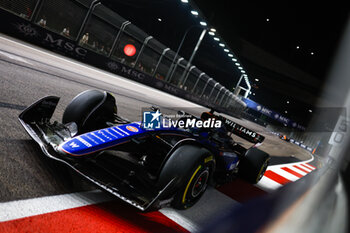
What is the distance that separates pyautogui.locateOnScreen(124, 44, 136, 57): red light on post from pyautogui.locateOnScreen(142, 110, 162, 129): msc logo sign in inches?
554

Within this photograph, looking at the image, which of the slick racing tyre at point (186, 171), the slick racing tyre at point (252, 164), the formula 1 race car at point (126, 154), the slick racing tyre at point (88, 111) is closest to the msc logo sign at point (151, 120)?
the formula 1 race car at point (126, 154)

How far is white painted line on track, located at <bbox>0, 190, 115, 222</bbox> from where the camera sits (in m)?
1.64

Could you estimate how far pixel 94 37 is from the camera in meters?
14.0

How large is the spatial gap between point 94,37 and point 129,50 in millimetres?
2938

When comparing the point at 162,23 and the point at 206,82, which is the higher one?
the point at 162,23

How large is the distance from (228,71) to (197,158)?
5254 cm

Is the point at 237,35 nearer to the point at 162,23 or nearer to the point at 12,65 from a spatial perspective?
the point at 162,23

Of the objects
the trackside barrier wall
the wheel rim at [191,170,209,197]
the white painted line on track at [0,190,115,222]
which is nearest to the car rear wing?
the wheel rim at [191,170,209,197]

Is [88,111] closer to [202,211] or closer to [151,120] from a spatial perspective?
[151,120]

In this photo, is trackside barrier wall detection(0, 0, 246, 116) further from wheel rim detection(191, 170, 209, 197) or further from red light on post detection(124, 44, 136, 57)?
wheel rim detection(191, 170, 209, 197)

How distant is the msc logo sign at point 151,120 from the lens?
288 cm

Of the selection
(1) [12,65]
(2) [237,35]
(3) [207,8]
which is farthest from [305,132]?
(1) [12,65]

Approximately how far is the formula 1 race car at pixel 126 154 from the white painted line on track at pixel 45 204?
0.22 meters

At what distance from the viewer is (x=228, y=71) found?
53125 millimetres
